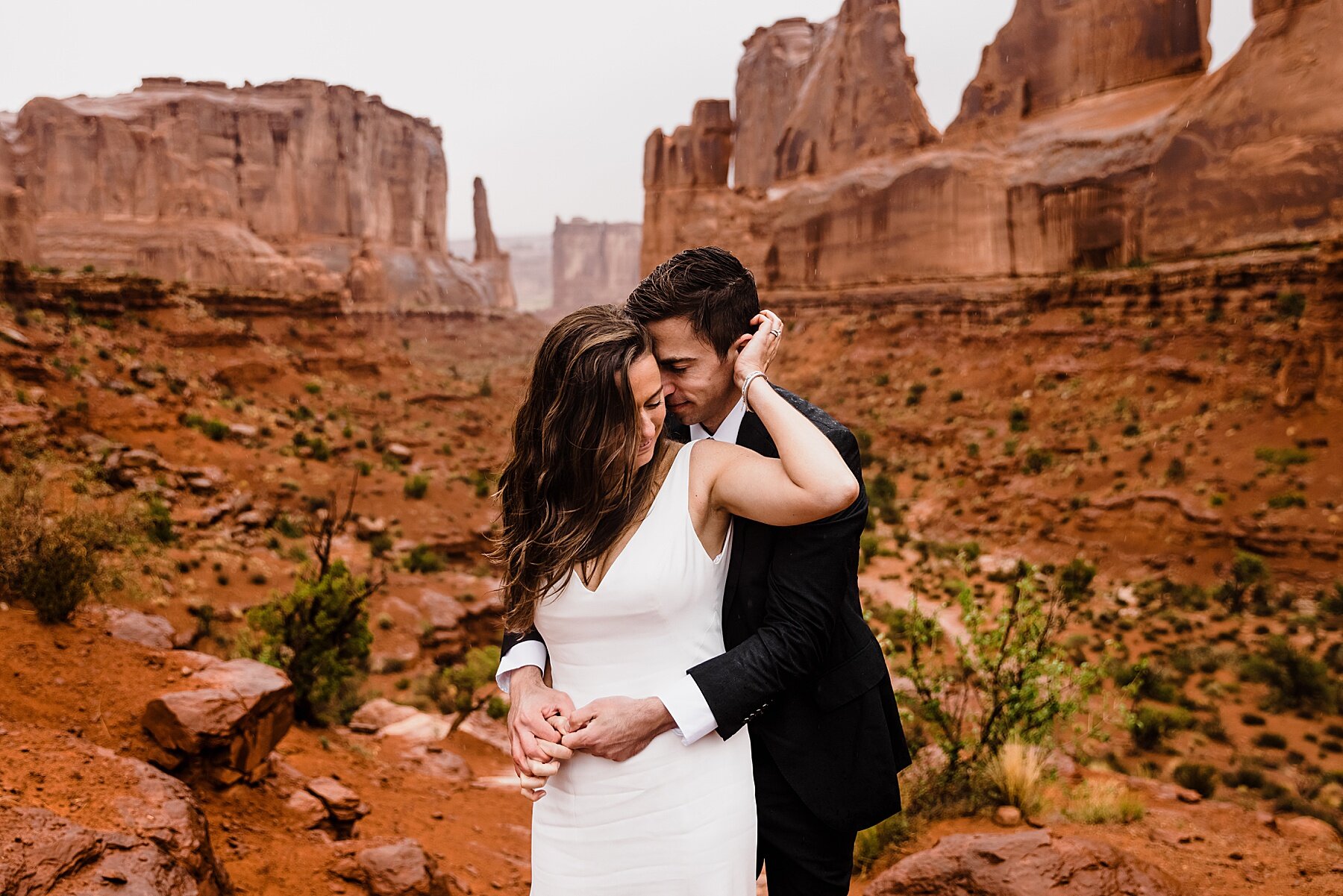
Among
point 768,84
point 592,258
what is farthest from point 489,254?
point 592,258

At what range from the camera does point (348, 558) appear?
15602 millimetres

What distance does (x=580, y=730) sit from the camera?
1.73m

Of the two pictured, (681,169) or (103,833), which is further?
(681,169)

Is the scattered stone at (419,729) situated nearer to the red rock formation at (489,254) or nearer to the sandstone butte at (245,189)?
the sandstone butte at (245,189)

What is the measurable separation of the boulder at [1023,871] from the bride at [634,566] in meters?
2.05

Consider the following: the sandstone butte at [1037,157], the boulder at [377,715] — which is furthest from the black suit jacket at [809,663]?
the sandstone butte at [1037,157]

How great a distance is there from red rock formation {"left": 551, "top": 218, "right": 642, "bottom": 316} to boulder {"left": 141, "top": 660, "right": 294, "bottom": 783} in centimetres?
12844

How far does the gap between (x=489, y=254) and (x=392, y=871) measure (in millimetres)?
86854

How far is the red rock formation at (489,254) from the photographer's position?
A: 84.2m

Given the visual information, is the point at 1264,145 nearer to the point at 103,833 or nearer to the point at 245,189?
the point at 103,833

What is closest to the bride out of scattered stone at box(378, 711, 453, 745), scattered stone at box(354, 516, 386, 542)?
scattered stone at box(378, 711, 453, 745)

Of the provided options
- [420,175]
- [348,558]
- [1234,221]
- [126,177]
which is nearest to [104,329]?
[348,558]

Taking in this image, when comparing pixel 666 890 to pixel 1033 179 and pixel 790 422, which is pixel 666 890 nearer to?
pixel 790 422

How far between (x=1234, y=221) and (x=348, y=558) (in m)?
25.3
